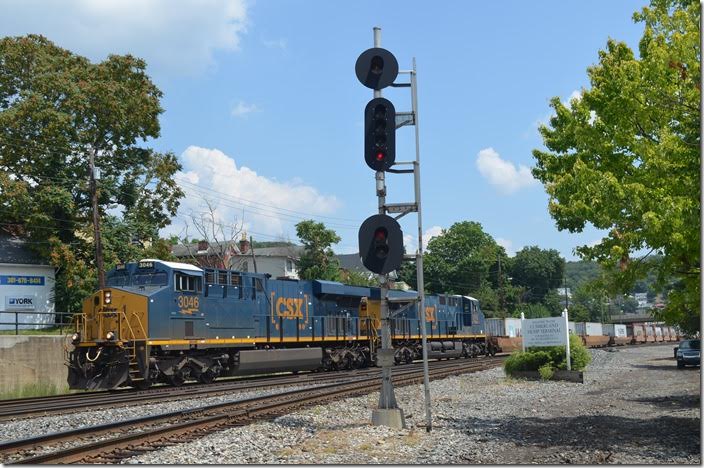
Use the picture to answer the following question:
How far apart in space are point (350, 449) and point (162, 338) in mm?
12438

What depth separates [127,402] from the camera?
17.1 meters

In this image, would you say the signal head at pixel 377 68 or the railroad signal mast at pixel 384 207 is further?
the signal head at pixel 377 68

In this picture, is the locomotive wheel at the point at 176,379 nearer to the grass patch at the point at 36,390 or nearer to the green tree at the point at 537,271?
the grass patch at the point at 36,390

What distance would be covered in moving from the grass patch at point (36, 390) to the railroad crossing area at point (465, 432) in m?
10.0

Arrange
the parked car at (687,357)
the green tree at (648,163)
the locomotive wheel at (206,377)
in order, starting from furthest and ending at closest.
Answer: the parked car at (687,357) → the locomotive wheel at (206,377) → the green tree at (648,163)

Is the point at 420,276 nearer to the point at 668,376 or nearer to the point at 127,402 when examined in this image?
the point at 127,402

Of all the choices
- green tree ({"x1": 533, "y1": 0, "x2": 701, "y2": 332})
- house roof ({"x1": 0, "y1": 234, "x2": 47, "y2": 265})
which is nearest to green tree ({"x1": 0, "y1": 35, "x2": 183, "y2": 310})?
house roof ({"x1": 0, "y1": 234, "x2": 47, "y2": 265})

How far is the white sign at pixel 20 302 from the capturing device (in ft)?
125

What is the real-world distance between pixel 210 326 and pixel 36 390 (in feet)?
25.2

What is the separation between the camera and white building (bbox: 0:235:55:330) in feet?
126

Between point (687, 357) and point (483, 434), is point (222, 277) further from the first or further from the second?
point (687, 357)

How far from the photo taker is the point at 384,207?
12.4 metres

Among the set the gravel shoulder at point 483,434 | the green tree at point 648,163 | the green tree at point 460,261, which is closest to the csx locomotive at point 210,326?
the gravel shoulder at point 483,434

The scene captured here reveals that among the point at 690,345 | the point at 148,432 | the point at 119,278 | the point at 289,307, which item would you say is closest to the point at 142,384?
the point at 119,278
